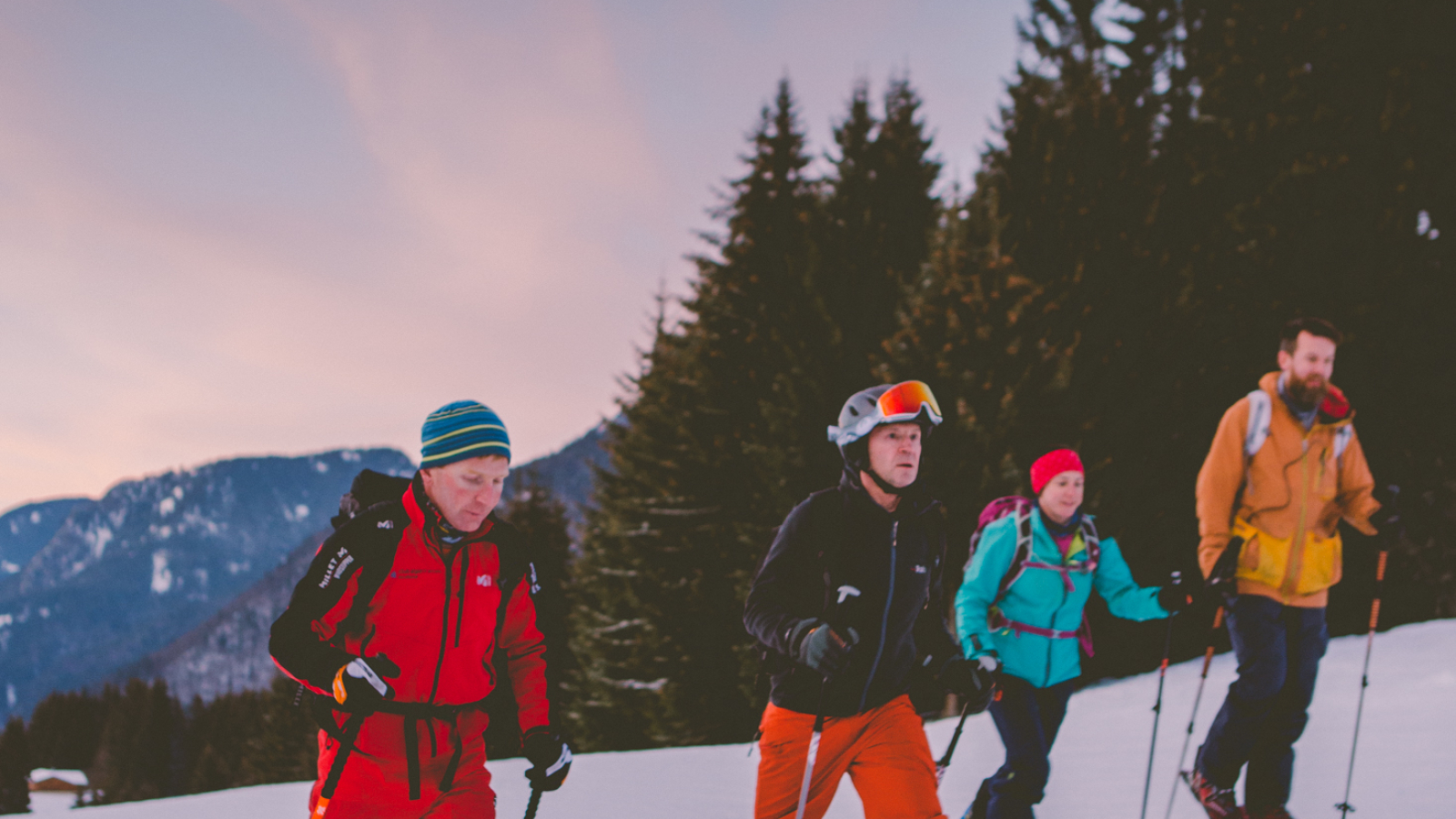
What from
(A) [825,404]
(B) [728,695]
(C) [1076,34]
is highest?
(C) [1076,34]

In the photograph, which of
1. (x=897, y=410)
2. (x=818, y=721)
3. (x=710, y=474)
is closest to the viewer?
(x=818, y=721)

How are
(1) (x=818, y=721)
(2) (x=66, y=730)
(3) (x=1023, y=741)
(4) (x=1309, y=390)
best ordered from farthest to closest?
(2) (x=66, y=730), (4) (x=1309, y=390), (3) (x=1023, y=741), (1) (x=818, y=721)

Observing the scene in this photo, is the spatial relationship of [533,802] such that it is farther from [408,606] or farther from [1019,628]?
[1019,628]

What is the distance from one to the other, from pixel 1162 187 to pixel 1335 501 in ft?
31.4

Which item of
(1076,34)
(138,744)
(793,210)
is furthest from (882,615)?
(138,744)

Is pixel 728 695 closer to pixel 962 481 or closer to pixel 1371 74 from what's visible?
pixel 962 481

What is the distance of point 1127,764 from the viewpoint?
22.9ft

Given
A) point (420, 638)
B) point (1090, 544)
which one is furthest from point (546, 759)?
point (1090, 544)

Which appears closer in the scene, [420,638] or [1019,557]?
[420,638]

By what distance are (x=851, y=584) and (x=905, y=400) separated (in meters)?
0.71

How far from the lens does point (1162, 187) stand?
1284 cm

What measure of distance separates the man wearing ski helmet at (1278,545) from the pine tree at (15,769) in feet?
323

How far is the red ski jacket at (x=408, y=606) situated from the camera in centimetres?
243

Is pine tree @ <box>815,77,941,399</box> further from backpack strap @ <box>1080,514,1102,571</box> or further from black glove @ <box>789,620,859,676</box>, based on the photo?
black glove @ <box>789,620,859,676</box>
